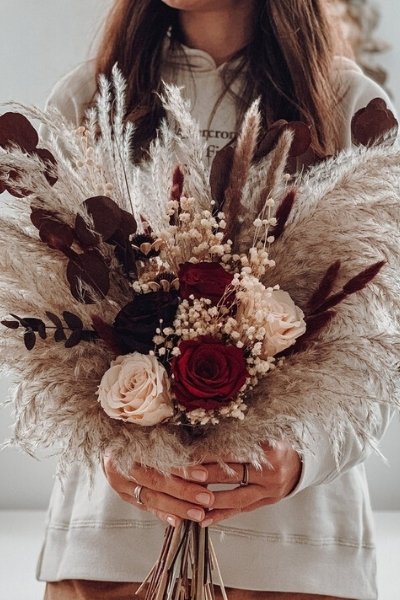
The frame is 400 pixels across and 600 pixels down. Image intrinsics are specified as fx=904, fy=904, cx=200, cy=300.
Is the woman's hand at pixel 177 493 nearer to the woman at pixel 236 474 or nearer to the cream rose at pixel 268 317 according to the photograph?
the woman at pixel 236 474

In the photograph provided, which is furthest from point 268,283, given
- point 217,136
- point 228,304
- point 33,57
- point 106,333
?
point 33,57

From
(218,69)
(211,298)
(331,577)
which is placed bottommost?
(331,577)

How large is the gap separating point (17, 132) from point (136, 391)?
0.93ft

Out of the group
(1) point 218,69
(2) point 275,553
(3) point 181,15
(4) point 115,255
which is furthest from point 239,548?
(3) point 181,15

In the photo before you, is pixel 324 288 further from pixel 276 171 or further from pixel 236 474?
pixel 236 474

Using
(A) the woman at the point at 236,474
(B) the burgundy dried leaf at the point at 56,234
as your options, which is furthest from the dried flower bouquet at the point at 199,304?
(A) the woman at the point at 236,474

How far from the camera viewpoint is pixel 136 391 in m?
0.83

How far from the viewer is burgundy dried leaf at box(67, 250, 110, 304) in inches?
33.4

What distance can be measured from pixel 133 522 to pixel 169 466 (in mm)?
377

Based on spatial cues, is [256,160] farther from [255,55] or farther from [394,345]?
[255,55]

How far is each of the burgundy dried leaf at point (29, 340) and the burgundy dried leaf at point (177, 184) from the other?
0.20 metres

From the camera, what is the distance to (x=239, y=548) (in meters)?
1.19

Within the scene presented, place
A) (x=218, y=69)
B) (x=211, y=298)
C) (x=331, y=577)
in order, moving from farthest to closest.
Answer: (x=218, y=69), (x=331, y=577), (x=211, y=298)

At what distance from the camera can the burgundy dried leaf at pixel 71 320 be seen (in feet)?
2.77
